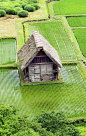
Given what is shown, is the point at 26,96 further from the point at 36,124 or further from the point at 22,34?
the point at 22,34

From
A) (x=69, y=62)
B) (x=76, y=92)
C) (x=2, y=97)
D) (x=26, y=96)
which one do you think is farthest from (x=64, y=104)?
(x=69, y=62)

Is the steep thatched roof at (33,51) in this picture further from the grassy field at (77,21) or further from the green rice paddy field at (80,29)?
the grassy field at (77,21)

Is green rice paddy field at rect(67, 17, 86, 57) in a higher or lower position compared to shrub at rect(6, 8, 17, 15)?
lower

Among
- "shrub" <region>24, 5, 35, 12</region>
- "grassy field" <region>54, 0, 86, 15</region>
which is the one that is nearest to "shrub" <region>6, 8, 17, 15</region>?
"shrub" <region>24, 5, 35, 12</region>

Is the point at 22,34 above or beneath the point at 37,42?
above

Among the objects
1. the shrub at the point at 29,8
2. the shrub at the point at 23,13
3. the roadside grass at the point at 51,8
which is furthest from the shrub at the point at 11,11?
the roadside grass at the point at 51,8

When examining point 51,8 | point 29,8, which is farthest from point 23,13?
point 51,8

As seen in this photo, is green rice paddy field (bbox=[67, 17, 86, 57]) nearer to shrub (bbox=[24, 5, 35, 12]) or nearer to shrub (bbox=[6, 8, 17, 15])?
shrub (bbox=[24, 5, 35, 12])
